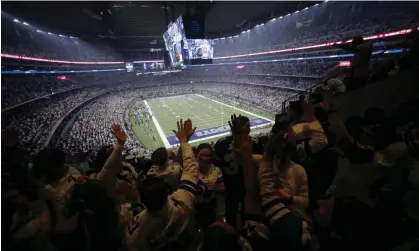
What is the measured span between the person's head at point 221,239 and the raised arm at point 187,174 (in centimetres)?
41

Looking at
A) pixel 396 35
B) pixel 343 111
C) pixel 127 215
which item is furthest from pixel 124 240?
pixel 396 35

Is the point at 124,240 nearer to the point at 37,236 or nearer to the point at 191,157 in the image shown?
the point at 37,236

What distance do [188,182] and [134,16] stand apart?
13372 millimetres

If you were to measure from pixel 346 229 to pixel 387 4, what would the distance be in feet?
85.0

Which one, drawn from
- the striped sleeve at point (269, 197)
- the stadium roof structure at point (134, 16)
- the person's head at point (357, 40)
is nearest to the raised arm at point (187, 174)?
the striped sleeve at point (269, 197)

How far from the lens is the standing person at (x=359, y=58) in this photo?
466cm

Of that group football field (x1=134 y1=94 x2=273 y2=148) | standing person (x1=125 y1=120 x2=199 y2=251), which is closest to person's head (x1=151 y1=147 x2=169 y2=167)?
standing person (x1=125 y1=120 x2=199 y2=251)

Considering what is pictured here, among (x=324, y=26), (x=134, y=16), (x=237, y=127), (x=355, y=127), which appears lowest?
(x=355, y=127)

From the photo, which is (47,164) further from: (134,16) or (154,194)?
(134,16)

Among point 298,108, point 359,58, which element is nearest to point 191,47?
point 359,58

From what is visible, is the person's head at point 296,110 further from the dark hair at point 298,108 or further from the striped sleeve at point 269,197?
the striped sleeve at point 269,197

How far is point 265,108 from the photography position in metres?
22.4

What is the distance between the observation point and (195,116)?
23.0 metres

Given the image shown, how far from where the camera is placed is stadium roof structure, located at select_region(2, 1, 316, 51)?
10602 mm
